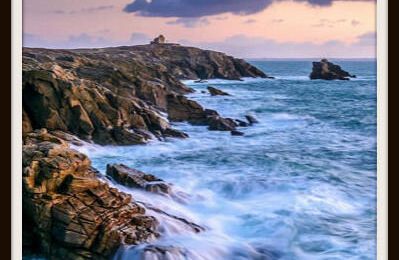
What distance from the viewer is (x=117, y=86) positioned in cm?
1035

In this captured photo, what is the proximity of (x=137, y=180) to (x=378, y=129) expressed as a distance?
3558 millimetres

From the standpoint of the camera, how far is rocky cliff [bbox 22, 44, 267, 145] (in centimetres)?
919

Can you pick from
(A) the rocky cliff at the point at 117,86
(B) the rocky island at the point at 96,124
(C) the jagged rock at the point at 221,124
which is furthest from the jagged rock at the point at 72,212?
(C) the jagged rock at the point at 221,124

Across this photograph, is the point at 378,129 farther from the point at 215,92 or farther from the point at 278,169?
the point at 215,92

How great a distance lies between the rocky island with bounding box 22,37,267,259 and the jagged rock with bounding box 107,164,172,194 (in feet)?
0.05

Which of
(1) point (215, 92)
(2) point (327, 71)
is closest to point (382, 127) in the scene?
(2) point (327, 71)

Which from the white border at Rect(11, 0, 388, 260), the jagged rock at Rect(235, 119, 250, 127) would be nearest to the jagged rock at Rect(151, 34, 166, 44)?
the jagged rock at Rect(235, 119, 250, 127)

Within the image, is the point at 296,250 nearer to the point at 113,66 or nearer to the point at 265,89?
the point at 265,89

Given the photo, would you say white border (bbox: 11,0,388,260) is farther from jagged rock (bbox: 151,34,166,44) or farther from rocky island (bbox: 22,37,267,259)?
jagged rock (bbox: 151,34,166,44)

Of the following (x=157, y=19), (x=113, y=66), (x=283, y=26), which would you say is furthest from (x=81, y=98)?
(x=283, y=26)

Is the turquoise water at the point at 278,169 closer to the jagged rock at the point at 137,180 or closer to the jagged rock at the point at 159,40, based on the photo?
the jagged rock at the point at 137,180

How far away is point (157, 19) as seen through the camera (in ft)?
29.2

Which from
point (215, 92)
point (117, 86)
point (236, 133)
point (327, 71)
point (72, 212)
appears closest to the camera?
point (72, 212)
